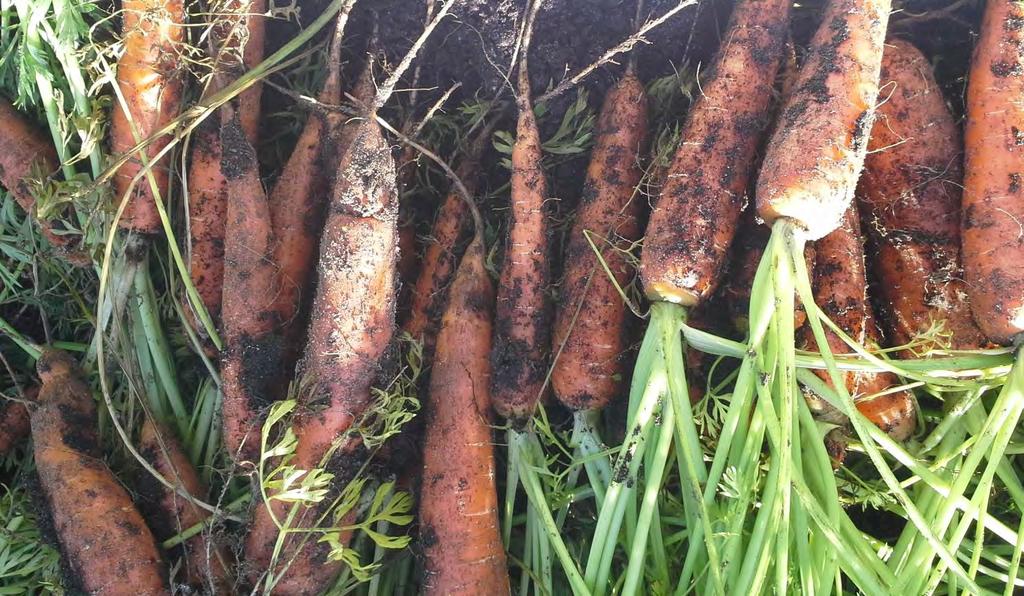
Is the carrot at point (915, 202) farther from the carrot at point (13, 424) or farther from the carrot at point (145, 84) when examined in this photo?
the carrot at point (13, 424)

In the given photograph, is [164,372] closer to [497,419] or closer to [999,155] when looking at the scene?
[497,419]

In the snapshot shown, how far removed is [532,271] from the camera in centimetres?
182

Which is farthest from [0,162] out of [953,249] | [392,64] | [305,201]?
[953,249]

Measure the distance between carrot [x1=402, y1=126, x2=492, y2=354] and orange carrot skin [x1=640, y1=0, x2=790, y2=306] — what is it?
569mm

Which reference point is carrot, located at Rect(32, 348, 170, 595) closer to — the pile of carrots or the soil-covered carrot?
the pile of carrots

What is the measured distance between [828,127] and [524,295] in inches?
33.9

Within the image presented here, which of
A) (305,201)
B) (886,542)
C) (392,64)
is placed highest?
(392,64)

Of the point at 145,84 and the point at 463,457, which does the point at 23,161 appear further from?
the point at 463,457

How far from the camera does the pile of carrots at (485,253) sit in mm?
1598

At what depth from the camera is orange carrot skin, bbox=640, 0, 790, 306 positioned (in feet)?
5.33

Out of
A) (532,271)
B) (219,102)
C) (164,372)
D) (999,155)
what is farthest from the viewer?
(164,372)

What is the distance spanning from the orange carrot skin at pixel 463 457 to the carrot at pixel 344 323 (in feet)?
0.72

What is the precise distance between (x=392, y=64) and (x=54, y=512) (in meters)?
1.55

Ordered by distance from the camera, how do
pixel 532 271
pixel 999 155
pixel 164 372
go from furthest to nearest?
pixel 164 372 → pixel 532 271 → pixel 999 155
